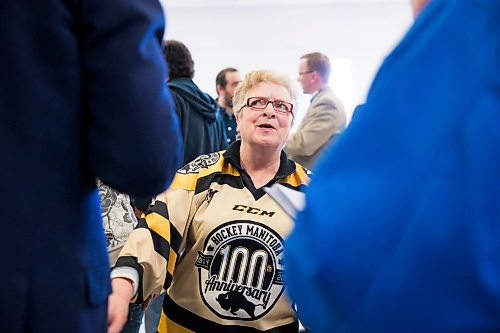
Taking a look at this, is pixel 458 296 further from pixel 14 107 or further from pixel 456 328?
pixel 14 107

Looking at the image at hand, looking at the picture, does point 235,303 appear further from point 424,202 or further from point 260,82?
point 424,202

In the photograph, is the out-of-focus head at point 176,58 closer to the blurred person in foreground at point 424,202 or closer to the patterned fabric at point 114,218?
the patterned fabric at point 114,218

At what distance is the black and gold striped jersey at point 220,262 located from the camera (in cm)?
142

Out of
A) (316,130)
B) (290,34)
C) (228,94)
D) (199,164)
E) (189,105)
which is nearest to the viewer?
(199,164)

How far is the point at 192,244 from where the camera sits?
1.47m

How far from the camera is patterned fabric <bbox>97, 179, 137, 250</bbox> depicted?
5.30 feet

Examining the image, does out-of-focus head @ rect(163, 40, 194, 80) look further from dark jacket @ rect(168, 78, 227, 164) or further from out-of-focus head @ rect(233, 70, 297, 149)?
out-of-focus head @ rect(233, 70, 297, 149)

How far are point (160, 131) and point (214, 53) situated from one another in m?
6.61

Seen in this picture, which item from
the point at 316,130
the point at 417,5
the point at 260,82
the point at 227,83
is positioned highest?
the point at 417,5

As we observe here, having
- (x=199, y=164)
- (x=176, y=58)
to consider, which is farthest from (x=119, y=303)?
(x=176, y=58)

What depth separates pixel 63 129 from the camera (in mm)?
643

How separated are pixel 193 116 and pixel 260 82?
74 cm

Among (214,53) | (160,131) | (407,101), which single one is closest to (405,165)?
(407,101)

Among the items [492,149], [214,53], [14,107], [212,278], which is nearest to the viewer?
[492,149]
